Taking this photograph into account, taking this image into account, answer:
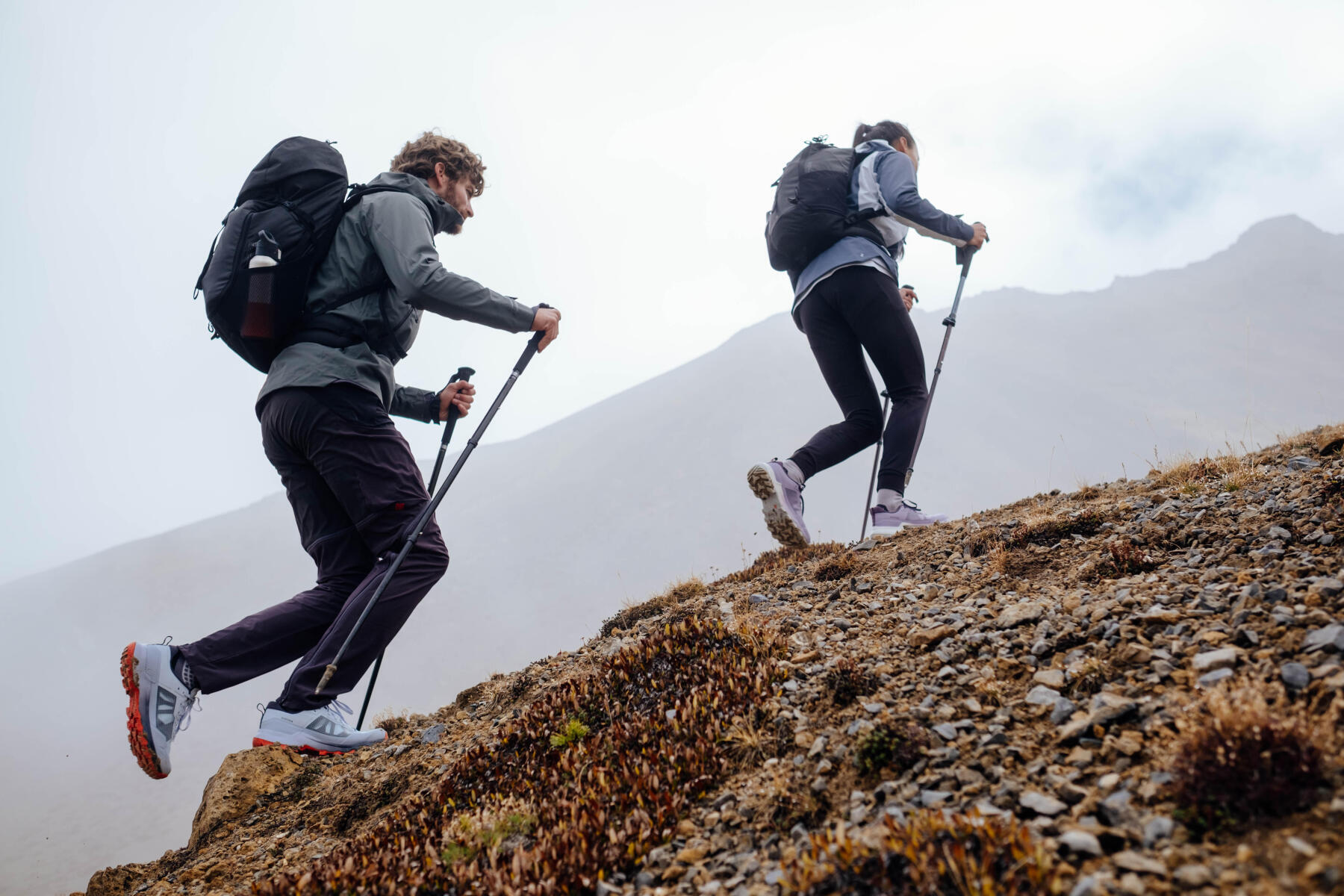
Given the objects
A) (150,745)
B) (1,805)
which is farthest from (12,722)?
(150,745)

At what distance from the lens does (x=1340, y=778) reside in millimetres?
1843

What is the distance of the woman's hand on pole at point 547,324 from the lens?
540 centimetres

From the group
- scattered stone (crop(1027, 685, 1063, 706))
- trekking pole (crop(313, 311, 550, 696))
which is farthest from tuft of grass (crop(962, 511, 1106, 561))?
trekking pole (crop(313, 311, 550, 696))

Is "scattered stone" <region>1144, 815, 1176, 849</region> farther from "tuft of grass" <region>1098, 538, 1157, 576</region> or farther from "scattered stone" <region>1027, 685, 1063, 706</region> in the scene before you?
"tuft of grass" <region>1098, 538, 1157, 576</region>

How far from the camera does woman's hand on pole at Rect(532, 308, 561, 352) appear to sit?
5.40 metres

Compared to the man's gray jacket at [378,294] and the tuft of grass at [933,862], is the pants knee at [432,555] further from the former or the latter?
the tuft of grass at [933,862]

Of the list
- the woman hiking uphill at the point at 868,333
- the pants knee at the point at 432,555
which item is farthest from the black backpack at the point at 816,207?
the pants knee at the point at 432,555

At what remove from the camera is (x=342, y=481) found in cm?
478

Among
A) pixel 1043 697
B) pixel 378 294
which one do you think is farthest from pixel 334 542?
pixel 1043 697

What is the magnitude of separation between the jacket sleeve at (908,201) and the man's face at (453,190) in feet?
12.2

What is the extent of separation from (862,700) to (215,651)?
13.6 feet

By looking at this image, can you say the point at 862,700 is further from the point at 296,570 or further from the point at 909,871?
the point at 296,570

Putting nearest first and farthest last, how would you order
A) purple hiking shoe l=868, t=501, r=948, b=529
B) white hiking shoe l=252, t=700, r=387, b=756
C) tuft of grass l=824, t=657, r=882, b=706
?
tuft of grass l=824, t=657, r=882, b=706, white hiking shoe l=252, t=700, r=387, b=756, purple hiking shoe l=868, t=501, r=948, b=529

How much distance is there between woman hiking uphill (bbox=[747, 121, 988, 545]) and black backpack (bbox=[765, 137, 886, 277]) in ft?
0.11
